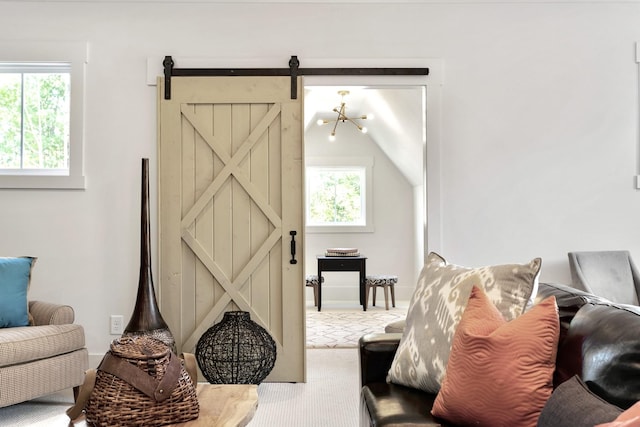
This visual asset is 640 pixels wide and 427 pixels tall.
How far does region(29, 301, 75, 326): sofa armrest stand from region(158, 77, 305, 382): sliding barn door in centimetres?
60

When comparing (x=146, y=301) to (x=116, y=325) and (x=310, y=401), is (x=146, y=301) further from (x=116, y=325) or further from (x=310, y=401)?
(x=310, y=401)

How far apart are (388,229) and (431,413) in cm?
591

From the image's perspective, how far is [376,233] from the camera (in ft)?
24.3

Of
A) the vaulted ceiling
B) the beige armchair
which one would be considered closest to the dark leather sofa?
the beige armchair

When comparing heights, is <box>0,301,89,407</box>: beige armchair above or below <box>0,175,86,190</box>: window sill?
below

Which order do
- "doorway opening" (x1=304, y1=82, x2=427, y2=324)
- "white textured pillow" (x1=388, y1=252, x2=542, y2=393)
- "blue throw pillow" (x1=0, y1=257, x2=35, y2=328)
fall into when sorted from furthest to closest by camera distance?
"doorway opening" (x1=304, y1=82, x2=427, y2=324) < "blue throw pillow" (x1=0, y1=257, x2=35, y2=328) < "white textured pillow" (x1=388, y1=252, x2=542, y2=393)

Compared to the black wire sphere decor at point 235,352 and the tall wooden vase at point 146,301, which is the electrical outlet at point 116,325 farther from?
the black wire sphere decor at point 235,352

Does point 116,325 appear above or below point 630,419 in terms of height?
below

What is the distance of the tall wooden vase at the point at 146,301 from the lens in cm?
308

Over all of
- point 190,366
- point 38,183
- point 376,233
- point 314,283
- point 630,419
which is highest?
point 38,183

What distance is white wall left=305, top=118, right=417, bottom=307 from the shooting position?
24.1 ft

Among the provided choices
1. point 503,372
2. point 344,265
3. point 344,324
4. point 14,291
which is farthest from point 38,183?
point 344,265

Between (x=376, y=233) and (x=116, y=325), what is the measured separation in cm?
453

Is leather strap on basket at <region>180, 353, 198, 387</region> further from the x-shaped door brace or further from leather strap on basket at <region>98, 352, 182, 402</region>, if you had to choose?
the x-shaped door brace
